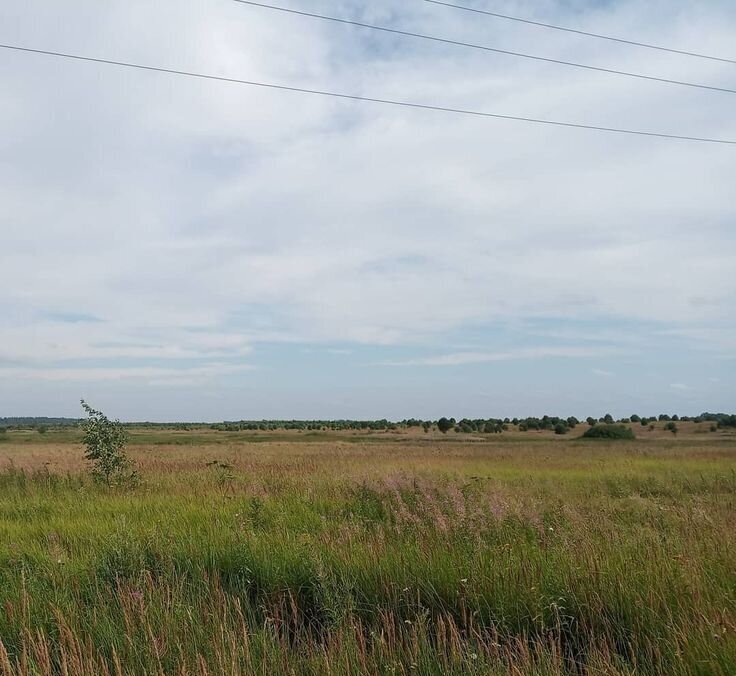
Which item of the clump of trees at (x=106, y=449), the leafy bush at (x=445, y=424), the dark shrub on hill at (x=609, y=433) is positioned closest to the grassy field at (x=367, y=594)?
the clump of trees at (x=106, y=449)

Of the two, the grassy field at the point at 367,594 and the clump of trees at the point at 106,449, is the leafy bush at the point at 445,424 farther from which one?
the grassy field at the point at 367,594

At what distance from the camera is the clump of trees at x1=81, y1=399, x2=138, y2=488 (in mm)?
14406

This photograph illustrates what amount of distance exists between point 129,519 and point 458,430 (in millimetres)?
94862

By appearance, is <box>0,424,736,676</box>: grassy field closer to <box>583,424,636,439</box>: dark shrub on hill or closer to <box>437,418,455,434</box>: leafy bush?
<box>583,424,636,439</box>: dark shrub on hill

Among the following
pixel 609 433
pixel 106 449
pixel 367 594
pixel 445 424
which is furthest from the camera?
pixel 445 424

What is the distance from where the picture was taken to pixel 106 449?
48.4ft

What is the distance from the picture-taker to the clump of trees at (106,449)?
47.3 ft

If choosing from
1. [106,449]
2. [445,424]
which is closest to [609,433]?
[445,424]

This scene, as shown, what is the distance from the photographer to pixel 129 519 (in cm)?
925

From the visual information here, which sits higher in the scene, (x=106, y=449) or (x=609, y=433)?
(x=106, y=449)

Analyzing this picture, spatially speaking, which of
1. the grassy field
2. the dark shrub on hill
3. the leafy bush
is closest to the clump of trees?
the grassy field

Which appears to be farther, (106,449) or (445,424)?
(445,424)

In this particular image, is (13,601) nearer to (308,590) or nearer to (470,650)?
(308,590)

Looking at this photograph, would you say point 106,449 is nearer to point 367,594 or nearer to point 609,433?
point 367,594
